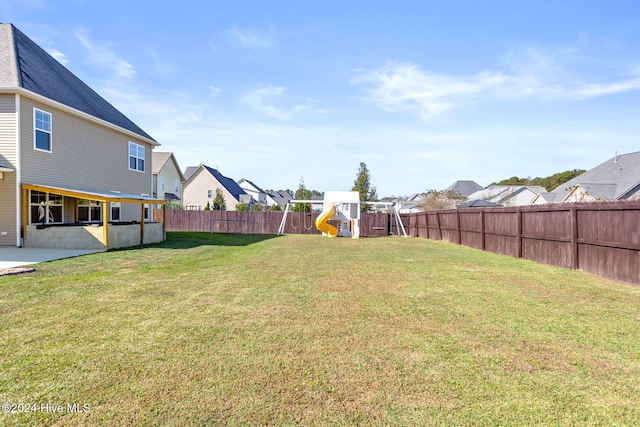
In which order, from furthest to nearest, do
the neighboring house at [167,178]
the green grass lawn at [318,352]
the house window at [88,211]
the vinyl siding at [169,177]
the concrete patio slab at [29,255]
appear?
the vinyl siding at [169,177], the neighboring house at [167,178], the house window at [88,211], the concrete patio slab at [29,255], the green grass lawn at [318,352]

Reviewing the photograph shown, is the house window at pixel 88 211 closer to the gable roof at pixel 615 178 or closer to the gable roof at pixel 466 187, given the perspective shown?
the gable roof at pixel 615 178

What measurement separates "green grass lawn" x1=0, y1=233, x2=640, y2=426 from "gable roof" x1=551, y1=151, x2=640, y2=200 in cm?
2399

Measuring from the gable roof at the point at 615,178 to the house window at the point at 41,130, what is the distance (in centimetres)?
3163

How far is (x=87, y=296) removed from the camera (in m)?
5.64

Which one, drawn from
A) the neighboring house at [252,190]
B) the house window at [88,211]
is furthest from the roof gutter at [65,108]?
the neighboring house at [252,190]

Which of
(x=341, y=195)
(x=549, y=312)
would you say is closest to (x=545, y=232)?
(x=549, y=312)

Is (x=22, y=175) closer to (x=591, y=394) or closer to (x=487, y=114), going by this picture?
(x=591, y=394)

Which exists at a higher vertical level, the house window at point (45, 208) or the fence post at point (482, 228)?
the house window at point (45, 208)

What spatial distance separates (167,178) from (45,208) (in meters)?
24.1

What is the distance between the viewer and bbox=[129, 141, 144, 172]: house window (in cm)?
1850

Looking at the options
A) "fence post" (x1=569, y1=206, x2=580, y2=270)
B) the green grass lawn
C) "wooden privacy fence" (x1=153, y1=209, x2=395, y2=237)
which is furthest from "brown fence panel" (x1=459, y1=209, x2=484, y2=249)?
"wooden privacy fence" (x1=153, y1=209, x2=395, y2=237)

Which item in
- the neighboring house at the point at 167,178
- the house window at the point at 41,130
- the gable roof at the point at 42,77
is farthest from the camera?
the neighboring house at the point at 167,178

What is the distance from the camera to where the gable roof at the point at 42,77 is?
12.1 m

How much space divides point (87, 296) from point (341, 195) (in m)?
19.9
